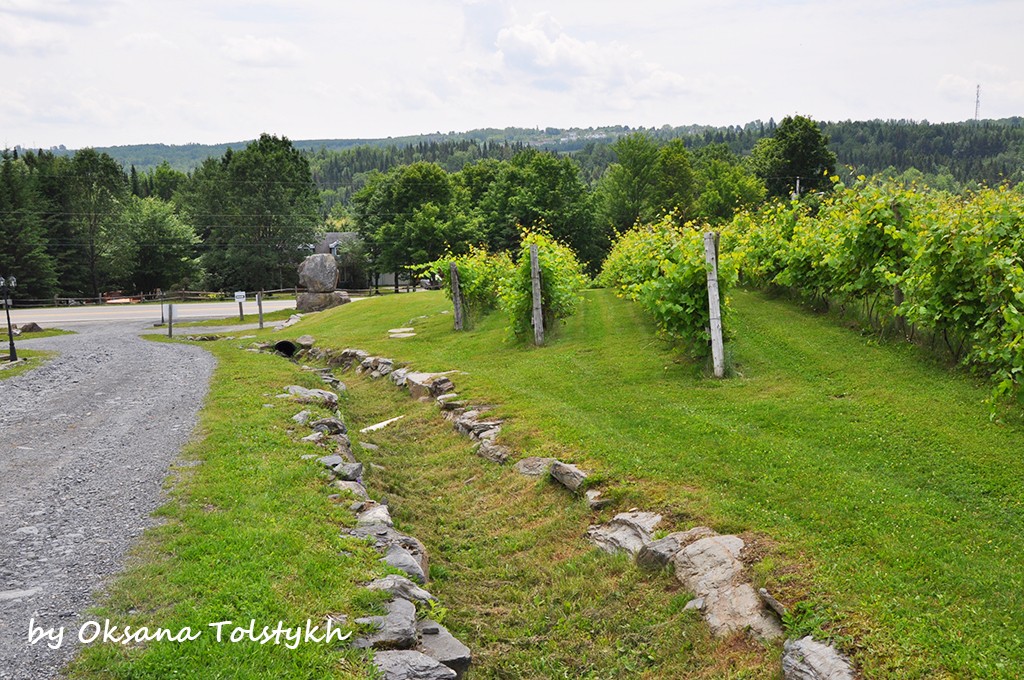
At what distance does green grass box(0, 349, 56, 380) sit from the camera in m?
18.6

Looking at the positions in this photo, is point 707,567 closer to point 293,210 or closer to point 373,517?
point 373,517

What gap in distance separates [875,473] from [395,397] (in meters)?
10.5

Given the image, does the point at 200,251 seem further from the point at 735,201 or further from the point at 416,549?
the point at 416,549

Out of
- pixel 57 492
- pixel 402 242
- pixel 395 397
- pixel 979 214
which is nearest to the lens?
pixel 57 492

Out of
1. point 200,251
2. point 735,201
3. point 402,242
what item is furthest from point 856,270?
point 200,251

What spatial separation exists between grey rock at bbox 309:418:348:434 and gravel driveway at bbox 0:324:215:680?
1808mm

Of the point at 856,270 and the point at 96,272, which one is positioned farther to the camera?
the point at 96,272

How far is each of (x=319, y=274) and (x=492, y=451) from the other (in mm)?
33348

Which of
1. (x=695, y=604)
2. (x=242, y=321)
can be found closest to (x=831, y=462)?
(x=695, y=604)

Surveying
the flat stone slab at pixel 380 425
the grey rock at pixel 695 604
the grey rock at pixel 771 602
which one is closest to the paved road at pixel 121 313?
the flat stone slab at pixel 380 425

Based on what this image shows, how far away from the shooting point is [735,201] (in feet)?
204

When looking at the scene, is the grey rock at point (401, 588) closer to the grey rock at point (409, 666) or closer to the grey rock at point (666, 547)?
the grey rock at point (409, 666)

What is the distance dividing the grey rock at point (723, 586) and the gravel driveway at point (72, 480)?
15.2 feet

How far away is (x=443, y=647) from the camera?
5750 millimetres
